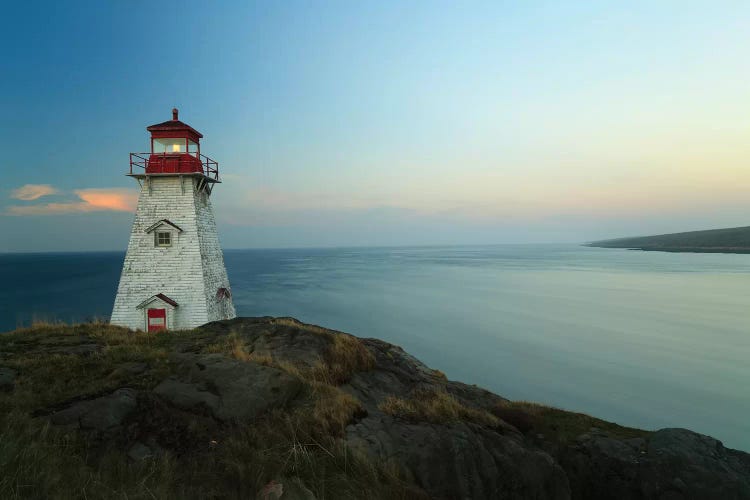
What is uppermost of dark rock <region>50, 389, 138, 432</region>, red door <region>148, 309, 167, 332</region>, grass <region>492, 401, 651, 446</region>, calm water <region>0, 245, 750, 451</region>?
dark rock <region>50, 389, 138, 432</region>

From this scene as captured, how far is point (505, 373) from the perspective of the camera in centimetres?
2783

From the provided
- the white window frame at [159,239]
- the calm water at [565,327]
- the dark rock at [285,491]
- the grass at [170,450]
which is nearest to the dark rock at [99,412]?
the grass at [170,450]

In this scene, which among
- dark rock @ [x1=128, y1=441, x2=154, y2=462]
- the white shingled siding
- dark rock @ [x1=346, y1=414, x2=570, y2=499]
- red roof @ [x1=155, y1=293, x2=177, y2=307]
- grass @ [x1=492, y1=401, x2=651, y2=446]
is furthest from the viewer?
the white shingled siding

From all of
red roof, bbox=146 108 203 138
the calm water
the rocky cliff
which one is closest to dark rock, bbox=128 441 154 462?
the rocky cliff

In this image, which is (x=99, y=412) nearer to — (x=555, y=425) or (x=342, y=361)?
(x=342, y=361)

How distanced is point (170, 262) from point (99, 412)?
1574 cm

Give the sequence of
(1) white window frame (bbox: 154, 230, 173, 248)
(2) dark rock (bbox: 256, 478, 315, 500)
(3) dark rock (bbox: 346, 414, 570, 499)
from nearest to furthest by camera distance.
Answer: (2) dark rock (bbox: 256, 478, 315, 500), (3) dark rock (bbox: 346, 414, 570, 499), (1) white window frame (bbox: 154, 230, 173, 248)

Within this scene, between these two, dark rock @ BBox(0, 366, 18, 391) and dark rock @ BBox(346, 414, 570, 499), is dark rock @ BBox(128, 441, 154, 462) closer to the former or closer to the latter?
dark rock @ BBox(346, 414, 570, 499)

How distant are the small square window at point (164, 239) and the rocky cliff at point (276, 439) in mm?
9525

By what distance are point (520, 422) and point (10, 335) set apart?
15381mm

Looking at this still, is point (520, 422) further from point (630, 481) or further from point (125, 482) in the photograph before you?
point (125, 482)

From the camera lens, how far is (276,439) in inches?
218

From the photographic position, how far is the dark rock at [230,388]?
6559 millimetres

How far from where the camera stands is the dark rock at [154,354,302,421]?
6.56m
